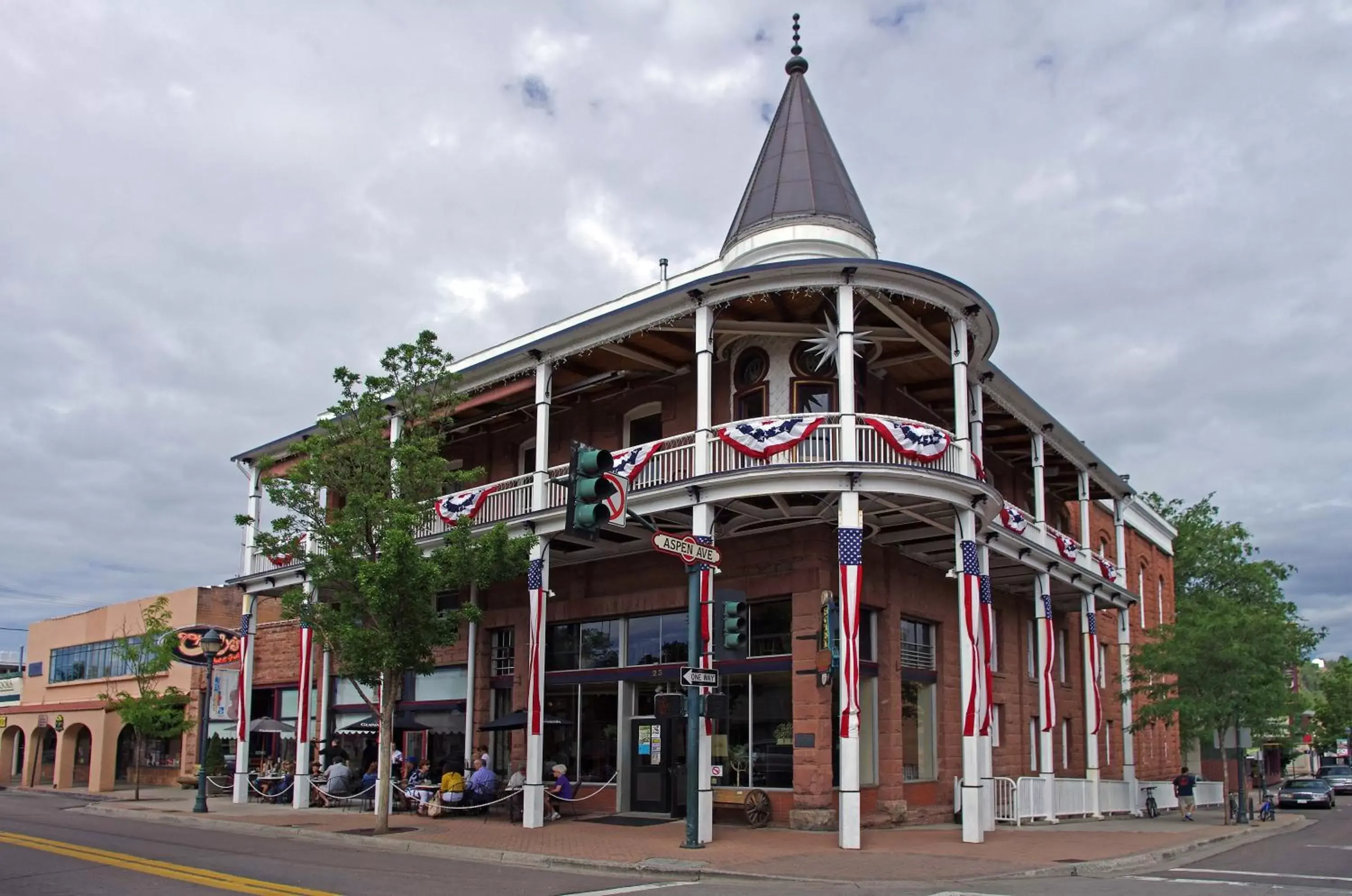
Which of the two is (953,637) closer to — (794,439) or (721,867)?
(794,439)

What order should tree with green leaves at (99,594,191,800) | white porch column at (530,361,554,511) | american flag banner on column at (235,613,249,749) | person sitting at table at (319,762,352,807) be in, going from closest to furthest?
white porch column at (530,361,554,511) < person sitting at table at (319,762,352,807) < american flag banner on column at (235,613,249,749) < tree with green leaves at (99,594,191,800)

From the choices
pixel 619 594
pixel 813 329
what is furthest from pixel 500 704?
pixel 813 329

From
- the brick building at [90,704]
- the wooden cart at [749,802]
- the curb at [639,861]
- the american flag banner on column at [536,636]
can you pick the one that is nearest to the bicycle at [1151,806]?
the curb at [639,861]

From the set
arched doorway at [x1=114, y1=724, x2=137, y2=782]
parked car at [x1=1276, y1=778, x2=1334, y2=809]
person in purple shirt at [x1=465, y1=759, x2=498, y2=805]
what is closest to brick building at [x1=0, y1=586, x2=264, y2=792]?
arched doorway at [x1=114, y1=724, x2=137, y2=782]

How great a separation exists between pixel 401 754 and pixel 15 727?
2652 cm

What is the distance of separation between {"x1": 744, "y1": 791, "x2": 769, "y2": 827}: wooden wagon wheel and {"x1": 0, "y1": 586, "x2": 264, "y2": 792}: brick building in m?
19.3

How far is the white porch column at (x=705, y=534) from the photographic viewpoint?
17391 millimetres

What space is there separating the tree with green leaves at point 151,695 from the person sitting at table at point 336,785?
7469mm

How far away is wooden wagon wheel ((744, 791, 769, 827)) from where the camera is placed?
66.2ft

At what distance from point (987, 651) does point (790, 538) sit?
15.4ft

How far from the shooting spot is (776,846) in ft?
56.9

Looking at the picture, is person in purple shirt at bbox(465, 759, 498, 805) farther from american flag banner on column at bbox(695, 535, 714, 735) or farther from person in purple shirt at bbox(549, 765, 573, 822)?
american flag banner on column at bbox(695, 535, 714, 735)

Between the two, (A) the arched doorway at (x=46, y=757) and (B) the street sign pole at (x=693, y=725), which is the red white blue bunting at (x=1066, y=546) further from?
(A) the arched doorway at (x=46, y=757)

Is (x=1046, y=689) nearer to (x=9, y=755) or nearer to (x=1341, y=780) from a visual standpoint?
(x=1341, y=780)
